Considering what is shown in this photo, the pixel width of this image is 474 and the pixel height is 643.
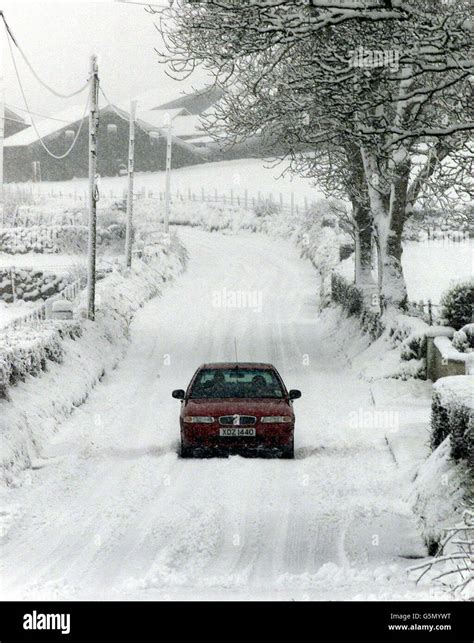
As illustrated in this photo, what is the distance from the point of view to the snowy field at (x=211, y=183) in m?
68.4

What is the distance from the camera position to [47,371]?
18.6 metres

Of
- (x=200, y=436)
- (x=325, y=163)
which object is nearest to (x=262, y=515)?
(x=200, y=436)

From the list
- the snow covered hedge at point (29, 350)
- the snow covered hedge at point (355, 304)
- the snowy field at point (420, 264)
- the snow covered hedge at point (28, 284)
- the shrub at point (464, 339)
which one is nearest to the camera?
the snow covered hedge at point (29, 350)

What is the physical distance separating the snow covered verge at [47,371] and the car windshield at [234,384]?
105 inches

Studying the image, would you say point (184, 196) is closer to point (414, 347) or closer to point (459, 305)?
point (414, 347)

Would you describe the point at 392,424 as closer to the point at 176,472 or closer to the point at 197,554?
the point at 176,472

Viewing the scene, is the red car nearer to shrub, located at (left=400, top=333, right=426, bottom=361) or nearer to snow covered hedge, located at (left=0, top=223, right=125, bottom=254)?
shrub, located at (left=400, top=333, right=426, bottom=361)

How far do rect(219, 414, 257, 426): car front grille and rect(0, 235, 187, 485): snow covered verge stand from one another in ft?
9.01

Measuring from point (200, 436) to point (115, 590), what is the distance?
18.1 ft

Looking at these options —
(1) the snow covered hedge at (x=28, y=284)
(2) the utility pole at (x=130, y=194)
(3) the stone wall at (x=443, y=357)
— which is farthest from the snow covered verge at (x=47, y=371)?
(1) the snow covered hedge at (x=28, y=284)

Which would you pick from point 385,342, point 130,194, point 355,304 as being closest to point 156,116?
point 130,194

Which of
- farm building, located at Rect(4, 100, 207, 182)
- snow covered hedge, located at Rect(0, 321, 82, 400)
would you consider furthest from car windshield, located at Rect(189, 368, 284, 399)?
farm building, located at Rect(4, 100, 207, 182)

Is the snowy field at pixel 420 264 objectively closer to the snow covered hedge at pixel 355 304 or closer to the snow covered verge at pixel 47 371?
the snow covered hedge at pixel 355 304

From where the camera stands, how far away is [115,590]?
340 inches
